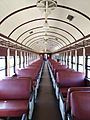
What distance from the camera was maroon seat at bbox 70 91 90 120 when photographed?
3.54 meters

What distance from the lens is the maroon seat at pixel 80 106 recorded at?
354 cm

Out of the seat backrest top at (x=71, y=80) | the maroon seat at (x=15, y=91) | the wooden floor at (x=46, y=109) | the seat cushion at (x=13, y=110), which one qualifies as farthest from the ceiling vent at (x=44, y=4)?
the wooden floor at (x=46, y=109)

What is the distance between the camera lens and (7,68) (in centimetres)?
1023

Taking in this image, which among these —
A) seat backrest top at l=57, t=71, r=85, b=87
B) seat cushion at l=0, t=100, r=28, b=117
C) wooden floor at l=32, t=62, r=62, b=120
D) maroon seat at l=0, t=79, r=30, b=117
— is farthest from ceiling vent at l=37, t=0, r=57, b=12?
wooden floor at l=32, t=62, r=62, b=120

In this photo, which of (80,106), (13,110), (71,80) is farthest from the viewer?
(71,80)

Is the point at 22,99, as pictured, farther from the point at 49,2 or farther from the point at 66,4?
the point at 66,4

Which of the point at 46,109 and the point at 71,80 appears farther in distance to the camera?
the point at 71,80

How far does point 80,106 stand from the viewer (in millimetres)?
3541

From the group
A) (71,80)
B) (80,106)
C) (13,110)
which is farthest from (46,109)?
(80,106)

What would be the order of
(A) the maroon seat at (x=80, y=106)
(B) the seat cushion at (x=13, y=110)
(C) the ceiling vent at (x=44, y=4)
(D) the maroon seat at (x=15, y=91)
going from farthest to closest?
(C) the ceiling vent at (x=44, y=4) < (D) the maroon seat at (x=15, y=91) < (B) the seat cushion at (x=13, y=110) < (A) the maroon seat at (x=80, y=106)

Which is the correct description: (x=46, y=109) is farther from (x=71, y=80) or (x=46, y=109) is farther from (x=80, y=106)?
(x=80, y=106)

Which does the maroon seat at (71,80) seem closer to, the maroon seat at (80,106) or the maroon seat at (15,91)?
the maroon seat at (15,91)

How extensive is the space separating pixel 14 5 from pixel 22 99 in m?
2.97

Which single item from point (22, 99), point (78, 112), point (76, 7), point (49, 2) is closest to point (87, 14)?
point (76, 7)
